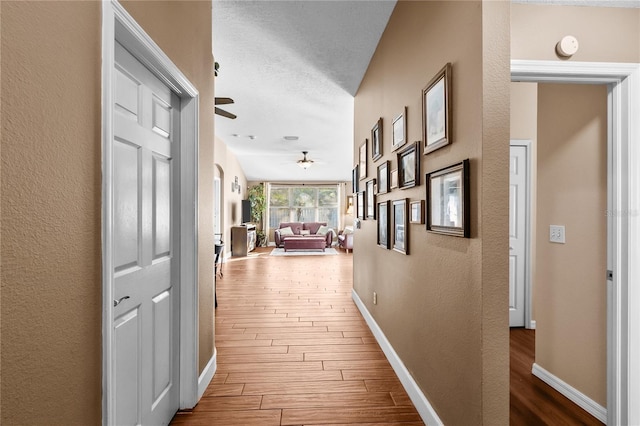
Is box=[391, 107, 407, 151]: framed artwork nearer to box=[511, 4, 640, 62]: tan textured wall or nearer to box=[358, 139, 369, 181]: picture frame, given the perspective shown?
box=[511, 4, 640, 62]: tan textured wall

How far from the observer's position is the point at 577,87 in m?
2.21

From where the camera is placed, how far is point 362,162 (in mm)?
4062

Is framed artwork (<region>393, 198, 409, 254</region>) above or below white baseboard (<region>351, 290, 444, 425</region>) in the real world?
above

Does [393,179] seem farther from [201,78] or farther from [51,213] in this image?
[51,213]

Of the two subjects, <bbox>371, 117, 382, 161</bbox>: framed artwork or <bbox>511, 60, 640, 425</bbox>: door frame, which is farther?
<bbox>371, 117, 382, 161</bbox>: framed artwork

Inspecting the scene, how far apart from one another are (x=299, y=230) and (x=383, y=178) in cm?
894

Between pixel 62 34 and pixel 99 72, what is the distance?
0.16 metres

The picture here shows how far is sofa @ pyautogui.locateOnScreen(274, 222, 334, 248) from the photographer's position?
11420mm

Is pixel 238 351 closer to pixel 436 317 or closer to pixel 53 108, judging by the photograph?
pixel 436 317

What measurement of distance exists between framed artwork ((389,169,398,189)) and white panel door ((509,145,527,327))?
1.50 m

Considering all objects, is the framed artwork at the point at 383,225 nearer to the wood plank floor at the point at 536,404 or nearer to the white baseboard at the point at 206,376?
the wood plank floor at the point at 536,404

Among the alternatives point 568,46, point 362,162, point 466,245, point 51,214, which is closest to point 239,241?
point 362,162

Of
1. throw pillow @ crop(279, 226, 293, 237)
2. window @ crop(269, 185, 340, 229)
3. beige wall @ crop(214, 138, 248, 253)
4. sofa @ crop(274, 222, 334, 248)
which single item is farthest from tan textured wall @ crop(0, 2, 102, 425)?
window @ crop(269, 185, 340, 229)

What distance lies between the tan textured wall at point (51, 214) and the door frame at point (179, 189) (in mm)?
31
